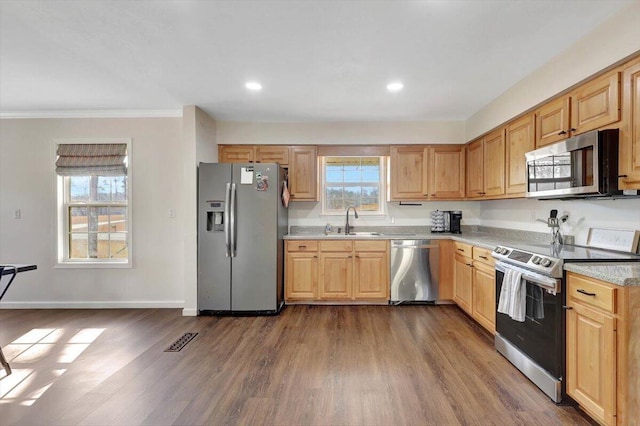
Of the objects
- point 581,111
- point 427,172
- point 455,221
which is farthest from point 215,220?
point 581,111

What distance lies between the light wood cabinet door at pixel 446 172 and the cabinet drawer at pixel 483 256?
3.76ft

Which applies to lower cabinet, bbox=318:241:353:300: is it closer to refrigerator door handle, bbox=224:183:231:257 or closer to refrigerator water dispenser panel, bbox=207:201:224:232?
refrigerator door handle, bbox=224:183:231:257

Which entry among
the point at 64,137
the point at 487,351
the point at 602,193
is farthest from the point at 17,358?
the point at 602,193

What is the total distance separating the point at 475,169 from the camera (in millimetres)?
3838

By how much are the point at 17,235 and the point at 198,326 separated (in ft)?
9.39

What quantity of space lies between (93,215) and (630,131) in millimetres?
5420

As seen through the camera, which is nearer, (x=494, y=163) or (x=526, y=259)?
(x=526, y=259)

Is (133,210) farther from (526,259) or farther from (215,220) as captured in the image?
(526,259)

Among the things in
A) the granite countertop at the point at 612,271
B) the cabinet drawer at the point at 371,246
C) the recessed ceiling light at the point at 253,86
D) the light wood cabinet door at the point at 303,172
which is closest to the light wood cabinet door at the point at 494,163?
the cabinet drawer at the point at 371,246

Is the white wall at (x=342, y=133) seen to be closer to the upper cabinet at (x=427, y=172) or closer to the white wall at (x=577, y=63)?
the upper cabinet at (x=427, y=172)

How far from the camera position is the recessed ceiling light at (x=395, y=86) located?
9.43 feet

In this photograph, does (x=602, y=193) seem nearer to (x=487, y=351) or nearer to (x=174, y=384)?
(x=487, y=351)

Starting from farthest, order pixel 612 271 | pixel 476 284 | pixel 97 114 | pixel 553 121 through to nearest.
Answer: pixel 97 114 < pixel 476 284 < pixel 553 121 < pixel 612 271

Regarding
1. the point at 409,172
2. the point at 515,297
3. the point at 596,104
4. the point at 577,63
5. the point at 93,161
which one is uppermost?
the point at 577,63
